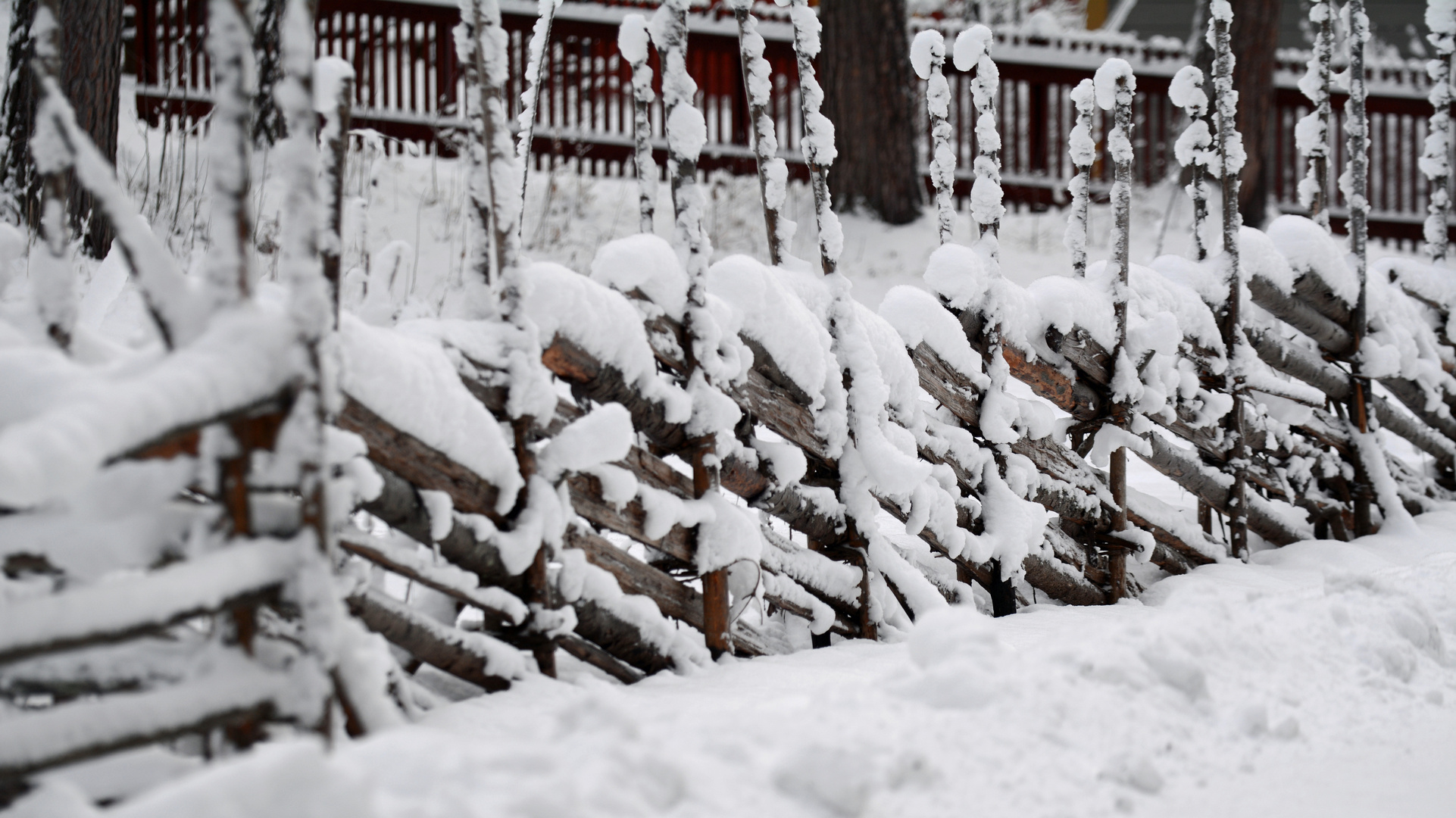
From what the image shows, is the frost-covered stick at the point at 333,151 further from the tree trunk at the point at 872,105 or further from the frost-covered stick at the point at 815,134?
the tree trunk at the point at 872,105

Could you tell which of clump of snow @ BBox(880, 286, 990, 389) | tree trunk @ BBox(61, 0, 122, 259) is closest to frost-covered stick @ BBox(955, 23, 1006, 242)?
clump of snow @ BBox(880, 286, 990, 389)

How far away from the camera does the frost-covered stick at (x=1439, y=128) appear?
5906 millimetres

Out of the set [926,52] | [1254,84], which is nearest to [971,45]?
[926,52]

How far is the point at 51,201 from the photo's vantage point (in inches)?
65.5

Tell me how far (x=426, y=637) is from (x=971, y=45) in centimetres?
263

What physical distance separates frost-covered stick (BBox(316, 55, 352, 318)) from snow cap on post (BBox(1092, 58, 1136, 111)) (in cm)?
299

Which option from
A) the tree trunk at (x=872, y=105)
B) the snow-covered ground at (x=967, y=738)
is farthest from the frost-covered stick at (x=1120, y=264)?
the tree trunk at (x=872, y=105)

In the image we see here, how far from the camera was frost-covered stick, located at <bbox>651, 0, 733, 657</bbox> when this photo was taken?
275 centimetres

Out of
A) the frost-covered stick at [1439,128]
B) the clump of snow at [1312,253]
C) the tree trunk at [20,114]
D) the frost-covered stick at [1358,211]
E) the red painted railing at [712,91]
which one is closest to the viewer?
the tree trunk at [20,114]

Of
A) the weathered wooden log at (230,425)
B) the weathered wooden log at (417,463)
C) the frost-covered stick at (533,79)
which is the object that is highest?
the frost-covered stick at (533,79)

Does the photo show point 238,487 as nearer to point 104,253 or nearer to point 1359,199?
point 104,253

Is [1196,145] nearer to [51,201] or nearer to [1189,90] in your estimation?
[1189,90]

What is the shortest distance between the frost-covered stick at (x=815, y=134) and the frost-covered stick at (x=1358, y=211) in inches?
116

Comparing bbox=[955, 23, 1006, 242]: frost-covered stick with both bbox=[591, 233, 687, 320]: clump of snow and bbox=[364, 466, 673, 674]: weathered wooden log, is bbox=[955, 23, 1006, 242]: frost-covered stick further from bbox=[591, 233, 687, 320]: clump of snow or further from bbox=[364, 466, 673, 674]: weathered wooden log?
bbox=[364, 466, 673, 674]: weathered wooden log
